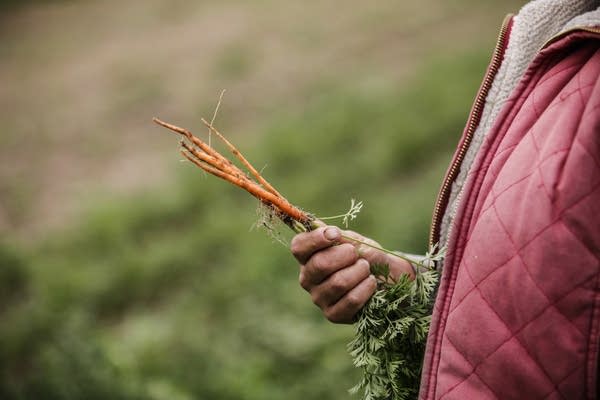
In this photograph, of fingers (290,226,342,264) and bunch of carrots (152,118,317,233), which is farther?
bunch of carrots (152,118,317,233)

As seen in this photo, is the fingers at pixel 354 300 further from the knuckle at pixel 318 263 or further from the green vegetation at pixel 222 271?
the green vegetation at pixel 222 271

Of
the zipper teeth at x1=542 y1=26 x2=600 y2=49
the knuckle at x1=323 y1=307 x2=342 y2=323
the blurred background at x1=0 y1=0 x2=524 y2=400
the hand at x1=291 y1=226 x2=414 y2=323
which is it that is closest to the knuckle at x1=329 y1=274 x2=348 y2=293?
the hand at x1=291 y1=226 x2=414 y2=323

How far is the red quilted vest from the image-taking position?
1231 mm

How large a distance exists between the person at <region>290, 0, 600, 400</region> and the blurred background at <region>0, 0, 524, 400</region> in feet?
9.16

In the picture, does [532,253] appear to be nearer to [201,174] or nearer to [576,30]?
A: [576,30]

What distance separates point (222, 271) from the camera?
5.83m

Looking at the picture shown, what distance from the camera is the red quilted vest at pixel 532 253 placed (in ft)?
4.04

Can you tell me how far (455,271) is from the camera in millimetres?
1517

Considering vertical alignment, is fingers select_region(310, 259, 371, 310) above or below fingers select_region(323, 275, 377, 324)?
above

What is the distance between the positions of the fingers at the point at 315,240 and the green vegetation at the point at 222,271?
95.7 inches

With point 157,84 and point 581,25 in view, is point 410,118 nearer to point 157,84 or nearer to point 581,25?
point 157,84

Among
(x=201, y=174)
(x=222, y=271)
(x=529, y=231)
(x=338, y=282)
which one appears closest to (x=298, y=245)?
(x=338, y=282)

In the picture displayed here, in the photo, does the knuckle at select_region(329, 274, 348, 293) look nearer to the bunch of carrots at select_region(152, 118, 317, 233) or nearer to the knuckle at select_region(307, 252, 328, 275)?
the knuckle at select_region(307, 252, 328, 275)

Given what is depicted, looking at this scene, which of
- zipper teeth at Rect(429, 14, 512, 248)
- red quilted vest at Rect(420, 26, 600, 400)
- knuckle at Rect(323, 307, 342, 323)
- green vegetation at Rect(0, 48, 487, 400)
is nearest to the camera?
red quilted vest at Rect(420, 26, 600, 400)
